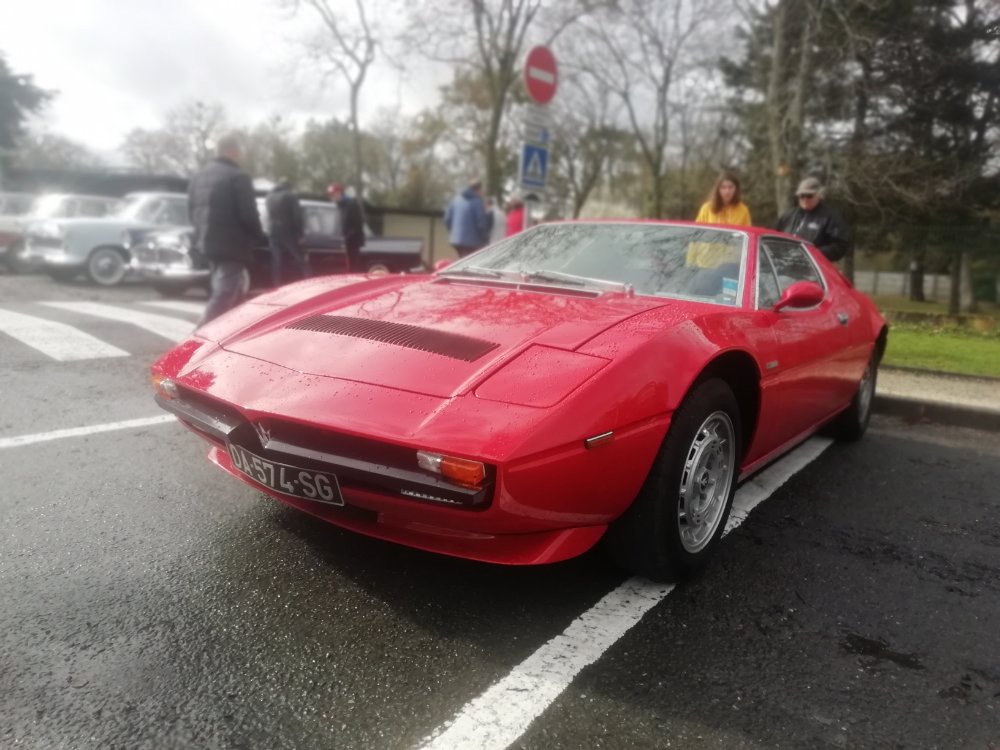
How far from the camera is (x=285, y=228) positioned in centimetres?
918

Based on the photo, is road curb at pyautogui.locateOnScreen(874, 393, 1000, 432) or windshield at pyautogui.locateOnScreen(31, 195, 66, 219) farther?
windshield at pyautogui.locateOnScreen(31, 195, 66, 219)

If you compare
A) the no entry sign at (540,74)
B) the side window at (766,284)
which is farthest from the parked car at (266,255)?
the side window at (766,284)

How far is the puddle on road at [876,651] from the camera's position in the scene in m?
2.13

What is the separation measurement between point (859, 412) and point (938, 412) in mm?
1321

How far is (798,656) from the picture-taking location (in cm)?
212

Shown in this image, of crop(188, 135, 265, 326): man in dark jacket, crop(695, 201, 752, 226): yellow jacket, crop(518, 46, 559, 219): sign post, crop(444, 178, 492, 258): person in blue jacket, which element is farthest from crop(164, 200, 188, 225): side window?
crop(695, 201, 752, 226): yellow jacket

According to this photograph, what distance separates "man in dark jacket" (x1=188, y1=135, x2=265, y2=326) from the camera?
6004mm

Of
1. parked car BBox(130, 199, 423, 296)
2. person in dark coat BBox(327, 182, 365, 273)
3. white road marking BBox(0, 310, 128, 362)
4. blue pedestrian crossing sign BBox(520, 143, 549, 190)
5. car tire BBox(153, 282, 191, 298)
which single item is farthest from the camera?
person in dark coat BBox(327, 182, 365, 273)

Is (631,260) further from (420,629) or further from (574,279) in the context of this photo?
(420,629)

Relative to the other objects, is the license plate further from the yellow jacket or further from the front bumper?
the yellow jacket

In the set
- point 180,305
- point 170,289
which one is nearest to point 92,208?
point 170,289

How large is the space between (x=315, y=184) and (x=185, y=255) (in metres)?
47.3

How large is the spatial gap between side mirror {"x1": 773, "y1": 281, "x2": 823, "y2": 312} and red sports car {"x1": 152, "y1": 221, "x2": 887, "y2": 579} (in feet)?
0.03

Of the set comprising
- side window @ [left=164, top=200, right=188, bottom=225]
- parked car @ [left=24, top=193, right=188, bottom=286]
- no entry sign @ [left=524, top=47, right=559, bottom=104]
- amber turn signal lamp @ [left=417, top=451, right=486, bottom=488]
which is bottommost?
amber turn signal lamp @ [left=417, top=451, right=486, bottom=488]
